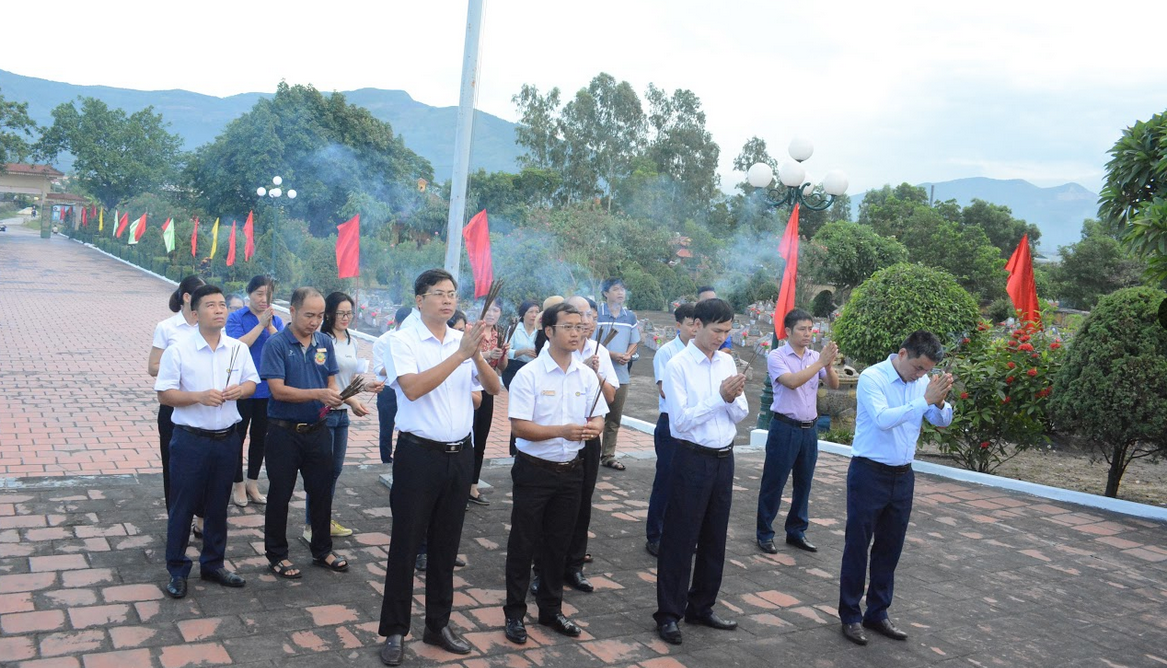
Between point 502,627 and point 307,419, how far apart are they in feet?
4.75

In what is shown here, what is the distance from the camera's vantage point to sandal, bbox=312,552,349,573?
4.75 meters

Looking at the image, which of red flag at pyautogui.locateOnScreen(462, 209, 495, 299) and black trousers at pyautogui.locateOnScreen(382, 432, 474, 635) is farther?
red flag at pyautogui.locateOnScreen(462, 209, 495, 299)

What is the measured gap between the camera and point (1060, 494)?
759 cm

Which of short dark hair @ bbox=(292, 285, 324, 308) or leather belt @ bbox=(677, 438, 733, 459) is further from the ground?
short dark hair @ bbox=(292, 285, 324, 308)

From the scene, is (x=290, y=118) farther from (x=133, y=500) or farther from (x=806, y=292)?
(x=133, y=500)

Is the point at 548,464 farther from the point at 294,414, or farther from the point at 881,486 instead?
the point at 881,486

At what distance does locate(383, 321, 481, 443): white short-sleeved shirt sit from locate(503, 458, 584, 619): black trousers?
39cm

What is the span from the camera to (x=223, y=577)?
14.5ft

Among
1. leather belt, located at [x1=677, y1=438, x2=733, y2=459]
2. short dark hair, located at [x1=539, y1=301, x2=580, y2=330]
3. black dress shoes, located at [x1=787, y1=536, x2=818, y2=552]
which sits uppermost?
short dark hair, located at [x1=539, y1=301, x2=580, y2=330]

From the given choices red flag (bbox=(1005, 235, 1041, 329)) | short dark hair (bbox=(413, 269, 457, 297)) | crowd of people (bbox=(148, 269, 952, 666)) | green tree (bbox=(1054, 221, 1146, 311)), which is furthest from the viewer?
green tree (bbox=(1054, 221, 1146, 311))

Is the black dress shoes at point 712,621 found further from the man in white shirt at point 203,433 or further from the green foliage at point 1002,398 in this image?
the green foliage at point 1002,398

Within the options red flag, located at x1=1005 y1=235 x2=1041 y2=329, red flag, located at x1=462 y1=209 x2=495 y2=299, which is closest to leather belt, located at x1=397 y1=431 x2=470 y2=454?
red flag, located at x1=462 y1=209 x2=495 y2=299

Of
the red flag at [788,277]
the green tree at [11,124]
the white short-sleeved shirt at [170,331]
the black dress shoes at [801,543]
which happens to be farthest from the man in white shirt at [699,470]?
the green tree at [11,124]

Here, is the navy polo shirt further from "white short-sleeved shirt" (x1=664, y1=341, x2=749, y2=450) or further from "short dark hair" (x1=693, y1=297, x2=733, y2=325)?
"short dark hair" (x1=693, y1=297, x2=733, y2=325)
